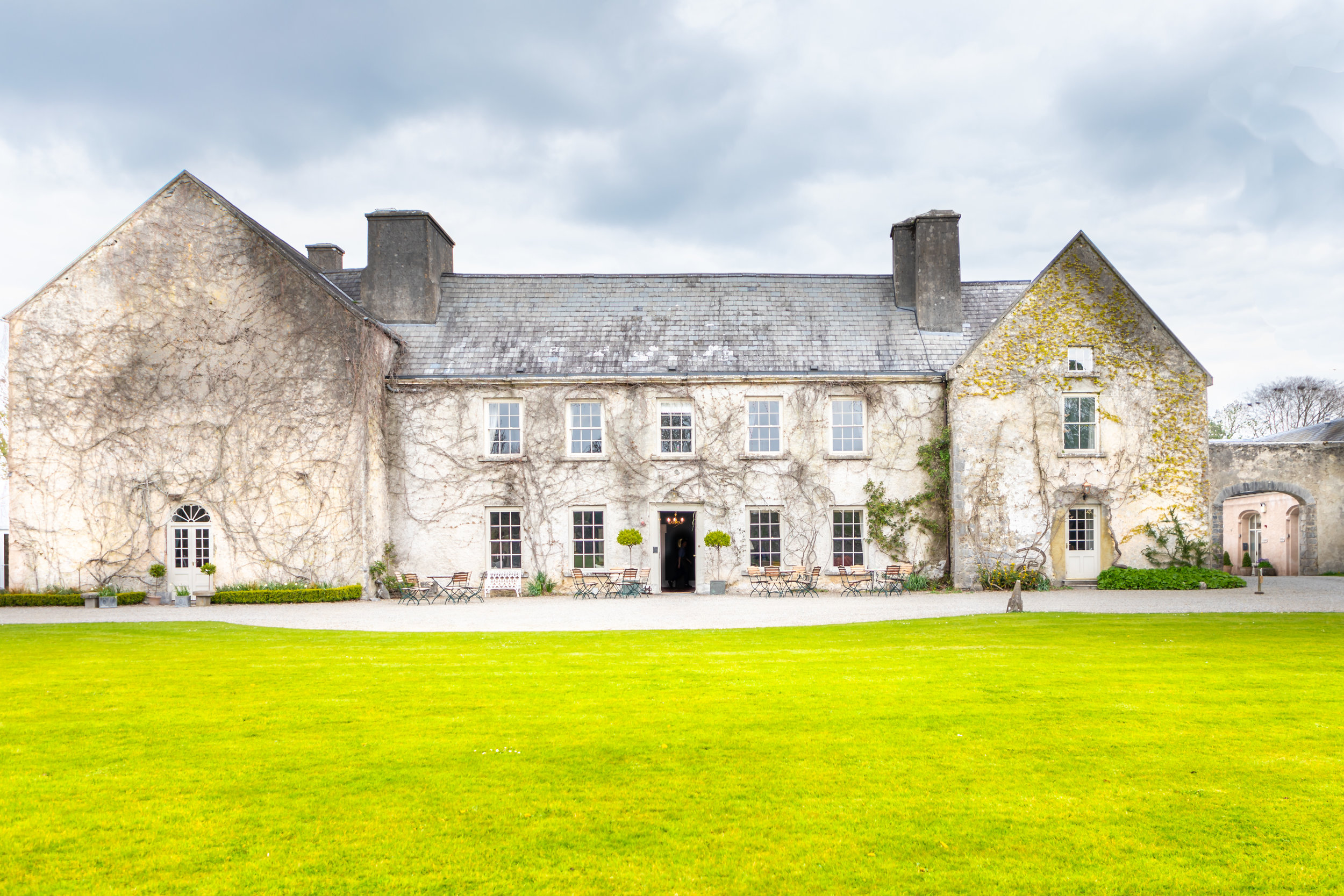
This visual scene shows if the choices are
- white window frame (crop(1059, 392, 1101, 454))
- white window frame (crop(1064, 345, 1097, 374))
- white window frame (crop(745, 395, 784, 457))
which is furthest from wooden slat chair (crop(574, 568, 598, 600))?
white window frame (crop(1064, 345, 1097, 374))

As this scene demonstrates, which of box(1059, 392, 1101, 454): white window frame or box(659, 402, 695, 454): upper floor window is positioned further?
box(659, 402, 695, 454): upper floor window

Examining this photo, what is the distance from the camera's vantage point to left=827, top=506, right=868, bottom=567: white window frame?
77.0 ft

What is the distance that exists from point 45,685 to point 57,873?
5.98 metres

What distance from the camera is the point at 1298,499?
1057 inches

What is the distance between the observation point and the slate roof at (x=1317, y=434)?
92.4 feet

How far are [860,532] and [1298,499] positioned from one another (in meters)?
13.9

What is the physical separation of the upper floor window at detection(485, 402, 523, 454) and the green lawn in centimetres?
1310

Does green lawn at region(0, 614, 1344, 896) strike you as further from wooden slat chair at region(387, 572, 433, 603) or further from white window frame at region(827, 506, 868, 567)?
white window frame at region(827, 506, 868, 567)

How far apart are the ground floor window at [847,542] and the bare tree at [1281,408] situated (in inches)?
1755

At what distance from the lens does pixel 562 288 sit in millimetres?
26203

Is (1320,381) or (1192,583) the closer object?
(1192,583)

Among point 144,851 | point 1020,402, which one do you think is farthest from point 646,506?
point 144,851

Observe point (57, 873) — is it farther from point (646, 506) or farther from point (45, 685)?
point (646, 506)

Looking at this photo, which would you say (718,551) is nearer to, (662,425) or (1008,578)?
(662,425)
